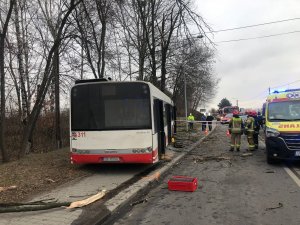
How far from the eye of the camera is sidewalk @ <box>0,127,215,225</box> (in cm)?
622

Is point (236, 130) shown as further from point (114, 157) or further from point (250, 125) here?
point (114, 157)

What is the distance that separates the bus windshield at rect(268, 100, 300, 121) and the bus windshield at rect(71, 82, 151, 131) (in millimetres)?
4713

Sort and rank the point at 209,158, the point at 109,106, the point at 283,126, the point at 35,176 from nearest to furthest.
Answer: the point at 35,176 < the point at 109,106 < the point at 283,126 < the point at 209,158

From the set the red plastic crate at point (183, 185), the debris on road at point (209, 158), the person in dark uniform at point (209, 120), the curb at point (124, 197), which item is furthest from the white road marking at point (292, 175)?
the person in dark uniform at point (209, 120)

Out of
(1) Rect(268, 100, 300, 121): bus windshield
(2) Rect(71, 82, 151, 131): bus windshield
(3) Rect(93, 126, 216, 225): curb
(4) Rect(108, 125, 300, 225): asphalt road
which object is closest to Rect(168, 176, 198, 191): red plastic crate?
(4) Rect(108, 125, 300, 225): asphalt road

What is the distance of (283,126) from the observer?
12.5 m

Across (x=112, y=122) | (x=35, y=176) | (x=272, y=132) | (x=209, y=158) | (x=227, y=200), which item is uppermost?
(x=112, y=122)

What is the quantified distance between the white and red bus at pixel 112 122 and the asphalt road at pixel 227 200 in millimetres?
1293

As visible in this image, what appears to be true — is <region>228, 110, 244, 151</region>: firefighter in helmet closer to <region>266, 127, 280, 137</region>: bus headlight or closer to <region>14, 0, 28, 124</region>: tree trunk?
<region>266, 127, 280, 137</region>: bus headlight

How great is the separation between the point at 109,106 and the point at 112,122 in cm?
48

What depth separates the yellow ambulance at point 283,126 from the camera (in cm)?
1213

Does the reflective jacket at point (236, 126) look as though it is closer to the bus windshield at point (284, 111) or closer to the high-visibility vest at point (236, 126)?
the high-visibility vest at point (236, 126)

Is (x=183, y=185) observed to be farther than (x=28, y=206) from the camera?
Yes

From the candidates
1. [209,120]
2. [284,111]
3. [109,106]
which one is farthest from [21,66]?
[209,120]
